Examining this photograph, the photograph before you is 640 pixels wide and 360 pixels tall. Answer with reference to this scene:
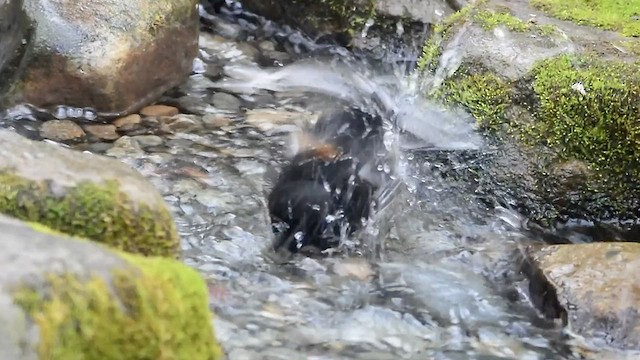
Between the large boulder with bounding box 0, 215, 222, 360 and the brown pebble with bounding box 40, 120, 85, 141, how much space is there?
2.95 meters

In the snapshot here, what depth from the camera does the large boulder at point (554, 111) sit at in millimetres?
4184

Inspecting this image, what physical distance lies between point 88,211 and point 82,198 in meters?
0.04

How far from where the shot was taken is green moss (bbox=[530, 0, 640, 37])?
15.6 ft

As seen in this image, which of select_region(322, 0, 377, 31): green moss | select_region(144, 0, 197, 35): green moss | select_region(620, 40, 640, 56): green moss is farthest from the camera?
select_region(322, 0, 377, 31): green moss

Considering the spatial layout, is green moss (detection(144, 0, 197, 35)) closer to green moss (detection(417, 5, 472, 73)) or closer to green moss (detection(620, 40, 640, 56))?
green moss (detection(417, 5, 472, 73))

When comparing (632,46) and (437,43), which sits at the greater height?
(632,46)

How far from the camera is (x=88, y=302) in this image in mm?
1643

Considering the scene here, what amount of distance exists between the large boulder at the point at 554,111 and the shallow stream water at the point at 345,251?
0.15 meters

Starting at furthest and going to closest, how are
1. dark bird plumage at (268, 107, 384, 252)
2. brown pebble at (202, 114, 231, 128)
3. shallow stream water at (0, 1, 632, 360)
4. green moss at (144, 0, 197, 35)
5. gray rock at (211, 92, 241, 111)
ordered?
1. gray rock at (211, 92, 241, 111)
2. green moss at (144, 0, 197, 35)
3. brown pebble at (202, 114, 231, 128)
4. dark bird plumage at (268, 107, 384, 252)
5. shallow stream water at (0, 1, 632, 360)

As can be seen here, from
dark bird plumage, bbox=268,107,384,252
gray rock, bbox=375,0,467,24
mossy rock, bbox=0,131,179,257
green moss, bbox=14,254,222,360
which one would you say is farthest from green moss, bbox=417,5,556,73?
green moss, bbox=14,254,222,360

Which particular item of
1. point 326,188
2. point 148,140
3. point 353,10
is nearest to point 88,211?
point 326,188

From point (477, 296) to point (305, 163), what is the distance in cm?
142

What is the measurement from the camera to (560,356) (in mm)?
3248

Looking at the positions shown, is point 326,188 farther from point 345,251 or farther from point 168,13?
point 168,13
